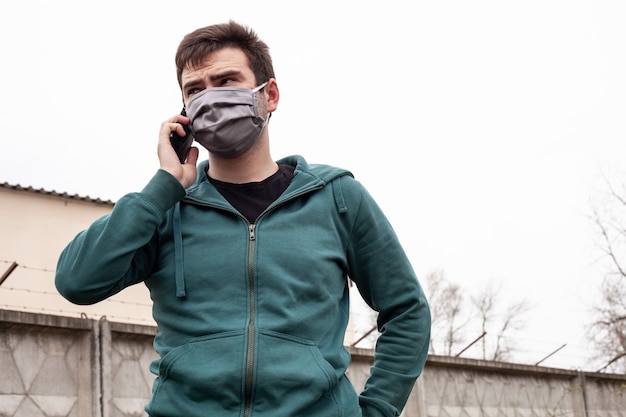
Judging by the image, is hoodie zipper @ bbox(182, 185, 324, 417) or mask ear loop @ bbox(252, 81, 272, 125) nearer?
hoodie zipper @ bbox(182, 185, 324, 417)

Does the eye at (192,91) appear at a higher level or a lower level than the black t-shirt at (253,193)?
higher

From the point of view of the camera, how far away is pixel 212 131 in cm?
267

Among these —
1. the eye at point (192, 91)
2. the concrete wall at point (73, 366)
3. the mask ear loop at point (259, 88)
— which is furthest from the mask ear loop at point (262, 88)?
the concrete wall at point (73, 366)

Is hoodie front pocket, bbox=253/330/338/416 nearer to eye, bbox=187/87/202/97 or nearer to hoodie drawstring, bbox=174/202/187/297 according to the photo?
hoodie drawstring, bbox=174/202/187/297

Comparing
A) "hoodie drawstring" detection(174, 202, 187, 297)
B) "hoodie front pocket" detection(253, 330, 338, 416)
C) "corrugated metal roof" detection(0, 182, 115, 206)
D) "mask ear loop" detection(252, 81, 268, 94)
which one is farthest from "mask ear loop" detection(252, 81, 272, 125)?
"corrugated metal roof" detection(0, 182, 115, 206)

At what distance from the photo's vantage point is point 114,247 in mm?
2449

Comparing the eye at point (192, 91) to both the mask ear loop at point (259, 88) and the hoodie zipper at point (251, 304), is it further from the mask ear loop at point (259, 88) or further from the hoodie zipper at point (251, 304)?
the hoodie zipper at point (251, 304)

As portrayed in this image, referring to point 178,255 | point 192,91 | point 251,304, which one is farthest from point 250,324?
point 192,91

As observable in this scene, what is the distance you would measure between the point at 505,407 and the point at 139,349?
5.52 metres

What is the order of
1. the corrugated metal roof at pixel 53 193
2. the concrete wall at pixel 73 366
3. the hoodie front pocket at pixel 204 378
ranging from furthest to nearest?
the corrugated metal roof at pixel 53 193
the concrete wall at pixel 73 366
the hoodie front pocket at pixel 204 378

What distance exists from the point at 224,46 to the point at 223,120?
1.01ft

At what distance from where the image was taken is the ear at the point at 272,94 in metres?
2.93

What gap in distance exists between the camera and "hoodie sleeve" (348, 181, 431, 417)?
2773mm

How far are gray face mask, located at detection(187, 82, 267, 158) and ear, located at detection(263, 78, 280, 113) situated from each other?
18cm
